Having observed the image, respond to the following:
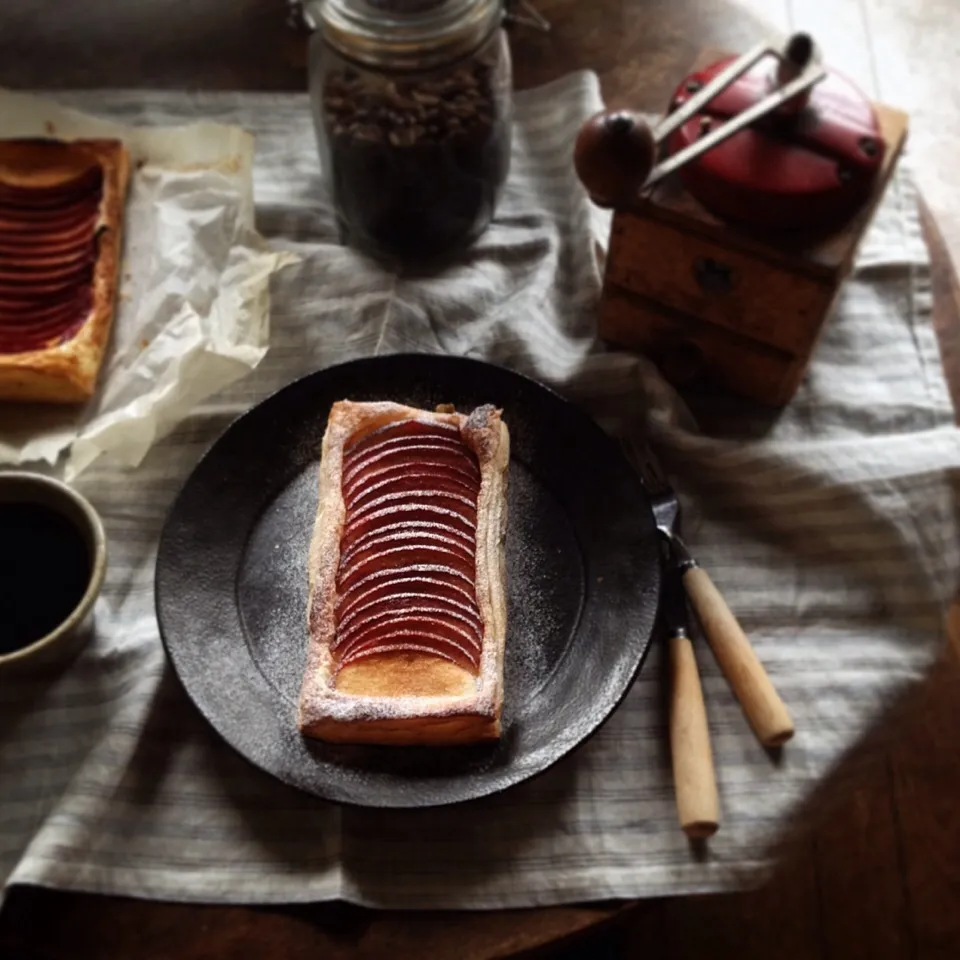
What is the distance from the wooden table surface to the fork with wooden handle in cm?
9

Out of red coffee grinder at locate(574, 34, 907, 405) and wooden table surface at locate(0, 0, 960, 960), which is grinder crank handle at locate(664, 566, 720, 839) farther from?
red coffee grinder at locate(574, 34, 907, 405)

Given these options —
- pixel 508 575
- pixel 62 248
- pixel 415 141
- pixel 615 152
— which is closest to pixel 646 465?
pixel 508 575

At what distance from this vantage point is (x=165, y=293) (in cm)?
127

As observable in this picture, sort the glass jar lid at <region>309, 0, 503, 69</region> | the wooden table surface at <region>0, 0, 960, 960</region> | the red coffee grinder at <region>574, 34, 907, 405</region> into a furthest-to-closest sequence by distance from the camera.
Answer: the glass jar lid at <region>309, 0, 503, 69</region>, the red coffee grinder at <region>574, 34, 907, 405</region>, the wooden table surface at <region>0, 0, 960, 960</region>

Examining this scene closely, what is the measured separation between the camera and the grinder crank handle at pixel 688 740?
0.91 metres

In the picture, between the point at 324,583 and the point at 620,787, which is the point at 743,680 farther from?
the point at 324,583

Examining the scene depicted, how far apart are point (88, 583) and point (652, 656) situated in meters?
0.51

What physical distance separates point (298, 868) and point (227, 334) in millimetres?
606

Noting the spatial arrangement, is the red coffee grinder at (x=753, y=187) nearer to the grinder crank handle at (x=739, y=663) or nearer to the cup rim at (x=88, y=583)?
the grinder crank handle at (x=739, y=663)

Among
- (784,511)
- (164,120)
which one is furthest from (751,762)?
(164,120)

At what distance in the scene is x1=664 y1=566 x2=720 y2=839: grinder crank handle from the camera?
0.91 metres

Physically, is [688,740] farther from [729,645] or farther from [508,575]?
[508,575]

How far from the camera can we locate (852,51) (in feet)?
5.82

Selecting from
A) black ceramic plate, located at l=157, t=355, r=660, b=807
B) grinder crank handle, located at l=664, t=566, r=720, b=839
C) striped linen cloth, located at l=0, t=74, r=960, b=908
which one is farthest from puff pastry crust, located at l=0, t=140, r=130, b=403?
grinder crank handle, located at l=664, t=566, r=720, b=839
